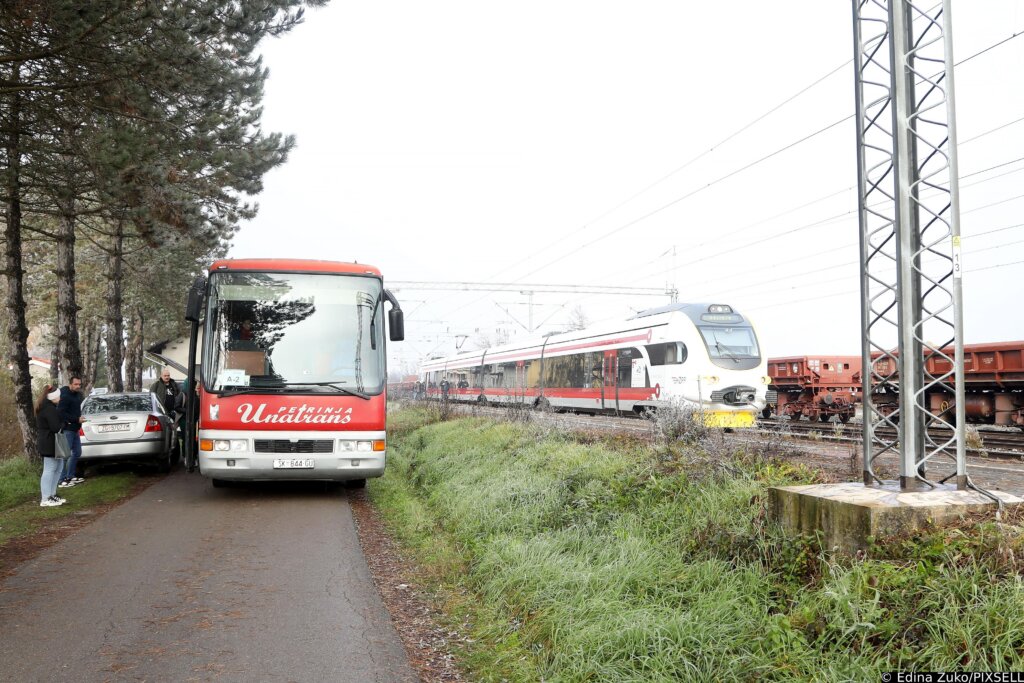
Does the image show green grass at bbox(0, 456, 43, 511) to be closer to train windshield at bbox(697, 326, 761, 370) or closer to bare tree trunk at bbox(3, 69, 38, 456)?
bare tree trunk at bbox(3, 69, 38, 456)

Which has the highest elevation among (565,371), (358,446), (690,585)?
(565,371)

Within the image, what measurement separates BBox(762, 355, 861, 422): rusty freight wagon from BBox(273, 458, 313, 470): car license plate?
18.4 meters

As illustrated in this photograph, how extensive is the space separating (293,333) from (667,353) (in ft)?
38.9

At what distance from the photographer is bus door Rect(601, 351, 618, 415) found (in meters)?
23.1

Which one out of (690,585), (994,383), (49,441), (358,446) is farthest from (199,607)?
(994,383)

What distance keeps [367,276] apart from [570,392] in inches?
640

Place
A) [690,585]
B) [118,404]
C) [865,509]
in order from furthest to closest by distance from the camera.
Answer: [118,404], [690,585], [865,509]

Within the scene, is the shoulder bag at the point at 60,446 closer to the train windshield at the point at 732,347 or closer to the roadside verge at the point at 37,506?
the roadside verge at the point at 37,506

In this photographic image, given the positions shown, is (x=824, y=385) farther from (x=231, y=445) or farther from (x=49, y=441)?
(x=49, y=441)

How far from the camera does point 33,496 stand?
36.3 feet

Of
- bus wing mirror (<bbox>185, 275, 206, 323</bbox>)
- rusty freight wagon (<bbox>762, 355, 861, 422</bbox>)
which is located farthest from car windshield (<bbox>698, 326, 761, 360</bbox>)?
bus wing mirror (<bbox>185, 275, 206, 323</bbox>)

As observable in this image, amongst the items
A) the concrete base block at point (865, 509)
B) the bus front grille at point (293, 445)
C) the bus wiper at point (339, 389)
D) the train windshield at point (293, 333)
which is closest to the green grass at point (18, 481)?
the train windshield at point (293, 333)

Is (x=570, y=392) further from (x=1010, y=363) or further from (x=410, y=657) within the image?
(x=410, y=657)

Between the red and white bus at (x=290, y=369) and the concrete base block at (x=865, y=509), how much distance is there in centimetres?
648
